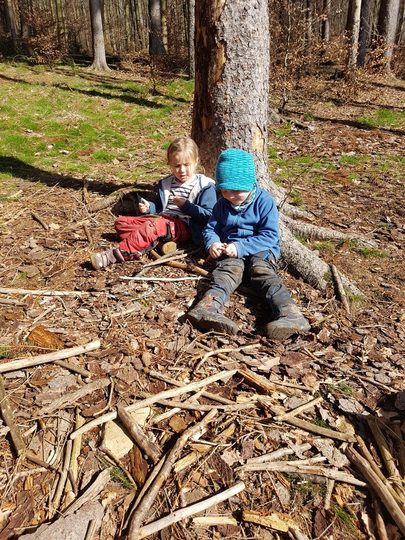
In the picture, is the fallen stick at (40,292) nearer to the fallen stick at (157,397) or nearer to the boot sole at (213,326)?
the boot sole at (213,326)

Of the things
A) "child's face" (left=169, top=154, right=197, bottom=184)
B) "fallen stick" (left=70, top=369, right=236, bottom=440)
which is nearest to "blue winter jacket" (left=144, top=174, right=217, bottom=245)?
"child's face" (left=169, top=154, right=197, bottom=184)

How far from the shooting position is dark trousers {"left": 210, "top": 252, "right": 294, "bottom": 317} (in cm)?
346

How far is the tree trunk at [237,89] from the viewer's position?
396cm

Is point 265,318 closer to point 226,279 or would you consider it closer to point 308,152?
point 226,279

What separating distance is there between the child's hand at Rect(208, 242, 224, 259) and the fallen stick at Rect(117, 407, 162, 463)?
5.76 feet

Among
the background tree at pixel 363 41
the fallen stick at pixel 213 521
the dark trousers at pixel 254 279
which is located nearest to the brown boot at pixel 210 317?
the dark trousers at pixel 254 279

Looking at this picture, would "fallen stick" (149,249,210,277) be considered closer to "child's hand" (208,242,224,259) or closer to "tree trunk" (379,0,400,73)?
"child's hand" (208,242,224,259)

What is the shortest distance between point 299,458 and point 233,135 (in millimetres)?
3159

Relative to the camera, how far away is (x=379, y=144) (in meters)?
8.45

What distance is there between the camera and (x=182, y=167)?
4320 millimetres

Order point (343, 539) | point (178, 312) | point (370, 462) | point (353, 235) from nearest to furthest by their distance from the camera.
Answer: point (343, 539) < point (370, 462) < point (178, 312) < point (353, 235)

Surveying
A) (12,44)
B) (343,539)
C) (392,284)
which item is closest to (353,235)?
(392,284)

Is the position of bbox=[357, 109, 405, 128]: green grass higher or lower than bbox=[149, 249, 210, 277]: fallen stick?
higher

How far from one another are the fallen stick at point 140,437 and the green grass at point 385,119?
31.5 ft
